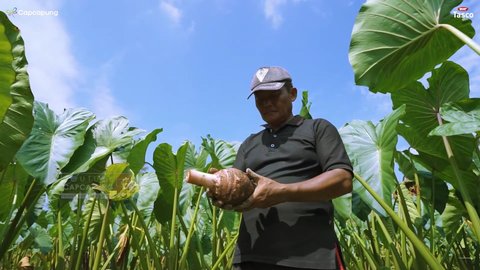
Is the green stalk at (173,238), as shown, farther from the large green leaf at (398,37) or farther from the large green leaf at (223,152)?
the large green leaf at (398,37)

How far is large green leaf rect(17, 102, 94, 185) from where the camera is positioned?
1.72 meters

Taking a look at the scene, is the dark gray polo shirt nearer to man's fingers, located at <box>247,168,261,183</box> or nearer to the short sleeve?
the short sleeve

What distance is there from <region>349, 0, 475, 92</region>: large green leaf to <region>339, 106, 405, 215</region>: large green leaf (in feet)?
0.67

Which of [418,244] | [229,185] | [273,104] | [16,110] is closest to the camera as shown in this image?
[229,185]

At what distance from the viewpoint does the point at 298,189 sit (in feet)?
3.48

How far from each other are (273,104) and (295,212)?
34 centimetres

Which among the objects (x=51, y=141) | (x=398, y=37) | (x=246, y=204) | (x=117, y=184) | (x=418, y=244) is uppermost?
(x=398, y=37)

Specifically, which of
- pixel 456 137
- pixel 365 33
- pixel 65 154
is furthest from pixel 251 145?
pixel 456 137

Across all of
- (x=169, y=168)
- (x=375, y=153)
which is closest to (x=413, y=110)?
(x=375, y=153)

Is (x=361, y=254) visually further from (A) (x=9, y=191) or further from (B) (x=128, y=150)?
(A) (x=9, y=191)

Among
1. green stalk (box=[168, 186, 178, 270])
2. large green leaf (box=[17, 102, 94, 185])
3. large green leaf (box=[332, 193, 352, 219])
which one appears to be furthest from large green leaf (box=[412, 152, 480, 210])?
large green leaf (box=[17, 102, 94, 185])

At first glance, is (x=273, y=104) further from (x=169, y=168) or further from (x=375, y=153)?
(x=169, y=168)

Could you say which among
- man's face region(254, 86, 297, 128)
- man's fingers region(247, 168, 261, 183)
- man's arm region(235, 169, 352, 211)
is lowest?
man's arm region(235, 169, 352, 211)

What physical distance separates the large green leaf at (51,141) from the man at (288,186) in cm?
87
